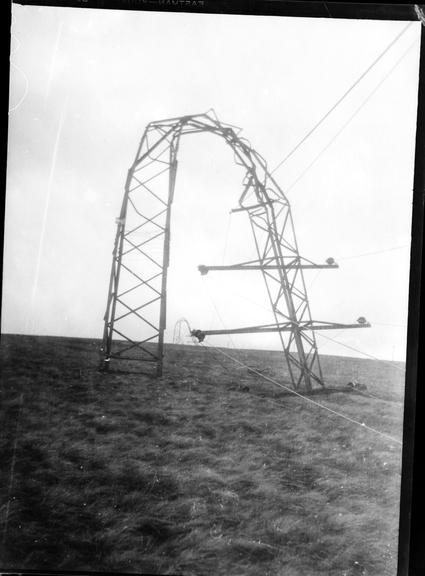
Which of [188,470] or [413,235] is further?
[188,470]

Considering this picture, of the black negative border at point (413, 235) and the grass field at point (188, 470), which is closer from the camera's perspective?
the black negative border at point (413, 235)

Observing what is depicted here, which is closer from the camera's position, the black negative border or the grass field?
the black negative border

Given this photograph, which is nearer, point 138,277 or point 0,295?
point 0,295

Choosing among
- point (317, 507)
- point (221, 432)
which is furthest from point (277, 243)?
point (317, 507)

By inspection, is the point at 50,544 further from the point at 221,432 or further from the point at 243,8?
the point at 243,8

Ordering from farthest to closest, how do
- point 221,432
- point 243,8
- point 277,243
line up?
1. point 277,243
2. point 221,432
3. point 243,8

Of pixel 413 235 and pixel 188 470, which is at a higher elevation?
pixel 413 235

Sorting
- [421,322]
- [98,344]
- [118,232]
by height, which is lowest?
[98,344]

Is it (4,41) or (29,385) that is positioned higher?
(4,41)
